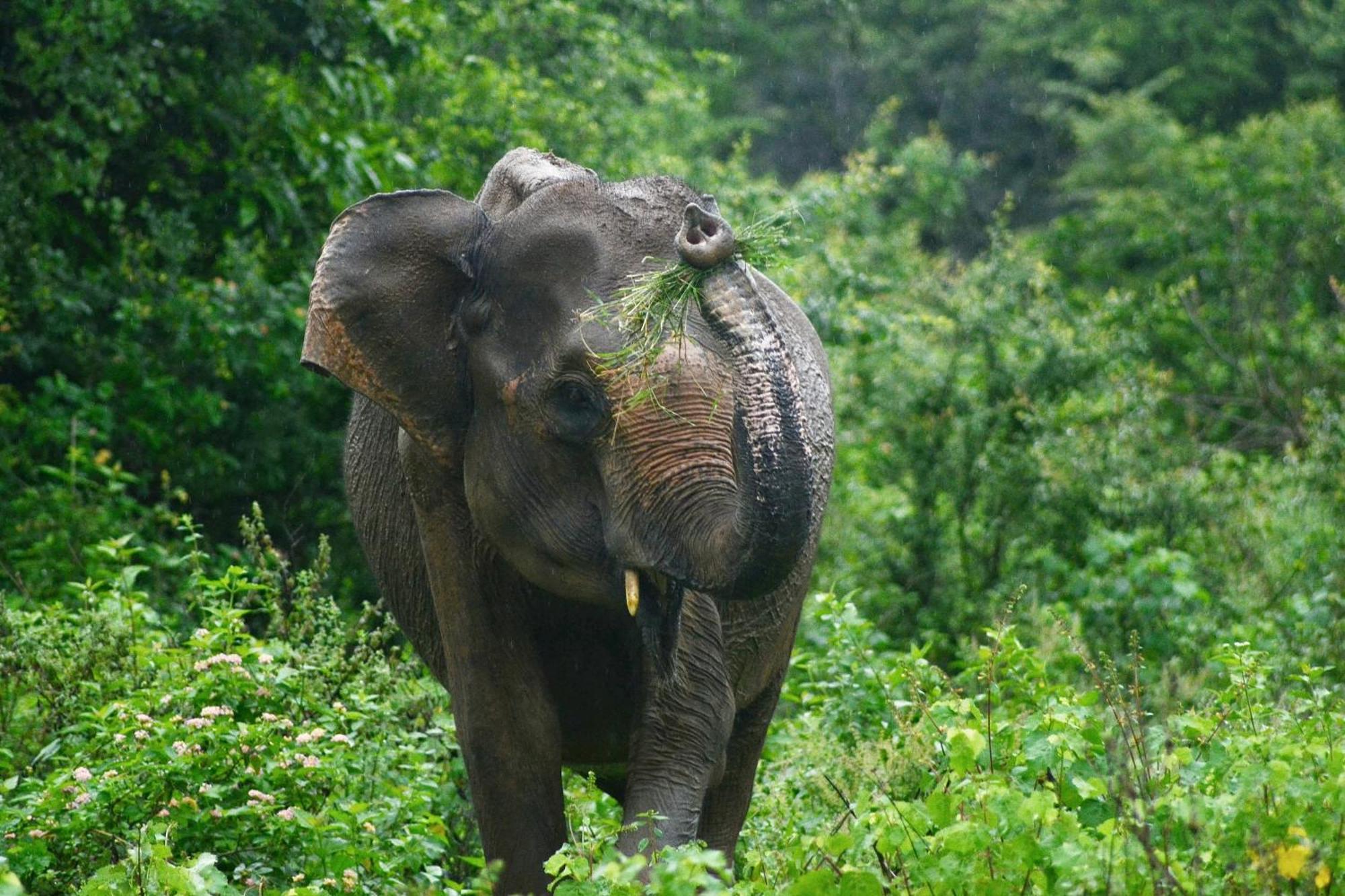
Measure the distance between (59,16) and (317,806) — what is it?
5.74m

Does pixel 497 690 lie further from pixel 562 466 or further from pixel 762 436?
pixel 762 436

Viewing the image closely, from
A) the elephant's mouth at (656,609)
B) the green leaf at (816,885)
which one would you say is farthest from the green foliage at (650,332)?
the elephant's mouth at (656,609)

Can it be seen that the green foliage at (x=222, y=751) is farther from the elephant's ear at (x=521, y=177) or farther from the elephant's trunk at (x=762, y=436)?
the elephant's ear at (x=521, y=177)

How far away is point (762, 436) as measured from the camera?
4.30m

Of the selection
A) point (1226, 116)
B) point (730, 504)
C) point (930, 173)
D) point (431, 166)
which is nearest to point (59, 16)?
point (431, 166)

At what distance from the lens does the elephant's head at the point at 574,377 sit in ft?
14.5

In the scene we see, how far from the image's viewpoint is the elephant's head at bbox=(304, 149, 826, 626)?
4434mm

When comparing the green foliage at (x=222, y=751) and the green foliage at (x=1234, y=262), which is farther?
the green foliage at (x=1234, y=262)

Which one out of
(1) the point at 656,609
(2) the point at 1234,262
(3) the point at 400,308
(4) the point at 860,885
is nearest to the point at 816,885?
(4) the point at 860,885

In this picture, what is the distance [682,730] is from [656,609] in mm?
419

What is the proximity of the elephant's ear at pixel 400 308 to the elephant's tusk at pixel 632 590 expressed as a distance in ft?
2.59

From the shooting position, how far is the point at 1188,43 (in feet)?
94.4

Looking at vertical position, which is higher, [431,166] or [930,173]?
[930,173]

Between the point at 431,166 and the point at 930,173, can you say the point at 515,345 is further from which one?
the point at 930,173
